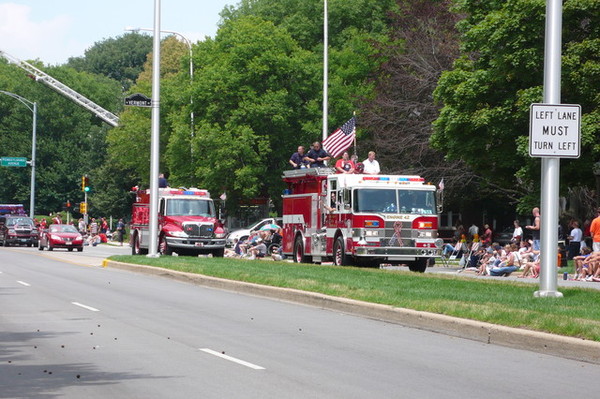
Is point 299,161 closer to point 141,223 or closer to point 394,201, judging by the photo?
point 394,201

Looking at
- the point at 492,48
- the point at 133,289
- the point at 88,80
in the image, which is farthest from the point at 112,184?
the point at 133,289

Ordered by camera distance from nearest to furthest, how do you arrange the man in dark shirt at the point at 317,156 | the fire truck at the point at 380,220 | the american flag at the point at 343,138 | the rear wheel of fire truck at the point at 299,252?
the fire truck at the point at 380,220 < the rear wheel of fire truck at the point at 299,252 < the man in dark shirt at the point at 317,156 < the american flag at the point at 343,138

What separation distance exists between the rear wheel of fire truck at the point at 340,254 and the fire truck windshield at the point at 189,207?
11.4m

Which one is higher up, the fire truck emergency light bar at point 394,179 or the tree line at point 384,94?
the tree line at point 384,94

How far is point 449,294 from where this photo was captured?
63.4 feet

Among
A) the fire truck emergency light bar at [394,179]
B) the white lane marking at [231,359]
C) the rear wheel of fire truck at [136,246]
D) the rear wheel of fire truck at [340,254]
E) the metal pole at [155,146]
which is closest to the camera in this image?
the white lane marking at [231,359]

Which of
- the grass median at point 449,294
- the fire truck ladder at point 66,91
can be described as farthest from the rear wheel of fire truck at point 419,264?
the fire truck ladder at point 66,91

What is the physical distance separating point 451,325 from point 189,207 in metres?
28.2

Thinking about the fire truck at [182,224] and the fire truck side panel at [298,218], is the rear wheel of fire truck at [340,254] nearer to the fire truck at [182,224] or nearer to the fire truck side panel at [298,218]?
the fire truck side panel at [298,218]

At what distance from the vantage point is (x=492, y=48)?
122ft

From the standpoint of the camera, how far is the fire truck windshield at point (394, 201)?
31.2m

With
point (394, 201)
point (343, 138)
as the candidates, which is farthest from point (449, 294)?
point (343, 138)

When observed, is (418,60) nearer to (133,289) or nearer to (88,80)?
(133,289)

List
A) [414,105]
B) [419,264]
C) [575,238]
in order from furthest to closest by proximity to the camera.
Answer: [414,105] → [575,238] → [419,264]
